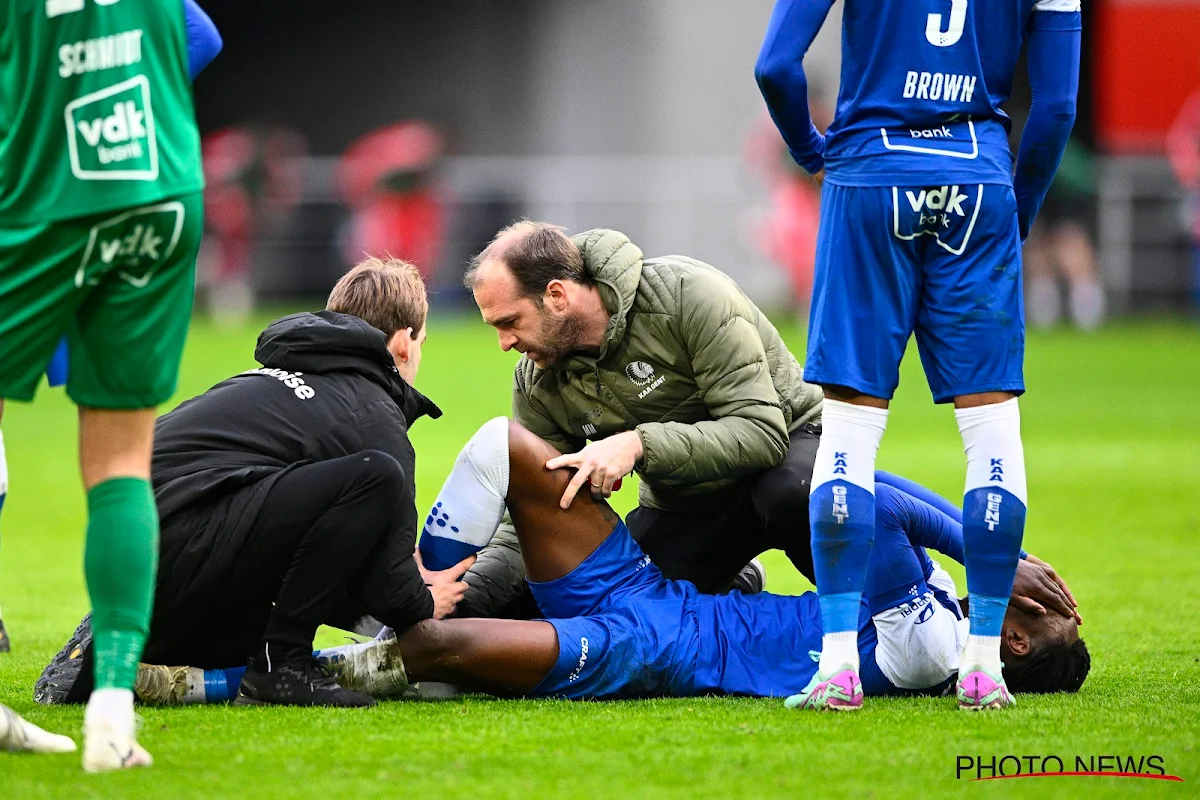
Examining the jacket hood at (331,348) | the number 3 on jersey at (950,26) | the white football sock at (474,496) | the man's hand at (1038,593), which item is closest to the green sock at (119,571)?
the jacket hood at (331,348)

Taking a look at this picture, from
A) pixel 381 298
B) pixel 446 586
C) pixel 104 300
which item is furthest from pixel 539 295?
pixel 104 300

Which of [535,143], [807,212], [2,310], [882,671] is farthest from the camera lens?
[535,143]

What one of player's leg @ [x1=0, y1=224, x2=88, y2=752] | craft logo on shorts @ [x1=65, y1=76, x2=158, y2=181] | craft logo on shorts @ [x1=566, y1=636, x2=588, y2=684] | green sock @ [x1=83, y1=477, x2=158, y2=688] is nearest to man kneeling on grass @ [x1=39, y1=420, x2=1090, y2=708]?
craft logo on shorts @ [x1=566, y1=636, x2=588, y2=684]

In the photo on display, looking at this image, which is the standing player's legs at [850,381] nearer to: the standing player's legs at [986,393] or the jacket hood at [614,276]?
the standing player's legs at [986,393]

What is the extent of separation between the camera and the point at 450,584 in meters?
4.59

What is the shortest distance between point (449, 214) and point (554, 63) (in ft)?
17.3

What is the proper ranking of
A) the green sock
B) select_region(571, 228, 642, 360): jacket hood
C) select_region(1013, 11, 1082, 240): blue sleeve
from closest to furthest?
the green sock, select_region(1013, 11, 1082, 240): blue sleeve, select_region(571, 228, 642, 360): jacket hood

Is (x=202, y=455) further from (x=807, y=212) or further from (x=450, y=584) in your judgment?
(x=807, y=212)

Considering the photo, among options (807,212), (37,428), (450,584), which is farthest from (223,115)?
(450,584)

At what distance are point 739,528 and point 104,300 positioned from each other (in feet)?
7.87

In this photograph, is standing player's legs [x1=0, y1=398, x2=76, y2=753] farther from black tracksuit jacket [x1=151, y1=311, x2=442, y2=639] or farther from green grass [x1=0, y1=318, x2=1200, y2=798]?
black tracksuit jacket [x1=151, y1=311, x2=442, y2=639]

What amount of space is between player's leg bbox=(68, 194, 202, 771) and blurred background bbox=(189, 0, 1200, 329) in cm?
1753

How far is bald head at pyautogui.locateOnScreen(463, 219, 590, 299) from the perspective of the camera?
191 inches

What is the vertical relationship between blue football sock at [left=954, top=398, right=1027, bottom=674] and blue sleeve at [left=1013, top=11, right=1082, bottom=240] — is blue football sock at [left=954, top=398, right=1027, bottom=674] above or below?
below
